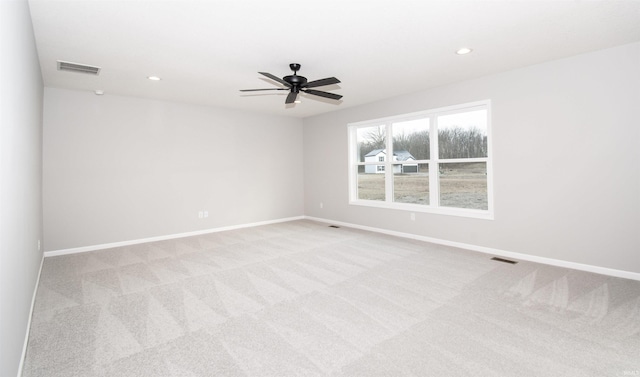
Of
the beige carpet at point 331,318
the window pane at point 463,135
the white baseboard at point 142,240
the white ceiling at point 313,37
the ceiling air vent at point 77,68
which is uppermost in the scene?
the ceiling air vent at point 77,68

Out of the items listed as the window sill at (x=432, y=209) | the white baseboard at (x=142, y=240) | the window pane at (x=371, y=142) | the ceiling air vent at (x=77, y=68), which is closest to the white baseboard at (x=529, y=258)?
the window sill at (x=432, y=209)

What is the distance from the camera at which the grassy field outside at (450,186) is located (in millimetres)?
4633

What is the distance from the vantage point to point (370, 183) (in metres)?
6.36

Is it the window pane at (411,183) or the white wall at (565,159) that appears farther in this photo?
the window pane at (411,183)

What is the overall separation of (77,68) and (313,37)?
3.06 m

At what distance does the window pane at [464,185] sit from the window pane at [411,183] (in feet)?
0.98

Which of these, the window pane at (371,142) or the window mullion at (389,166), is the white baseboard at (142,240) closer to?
the window pane at (371,142)

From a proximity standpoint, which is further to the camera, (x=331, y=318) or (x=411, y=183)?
(x=411, y=183)

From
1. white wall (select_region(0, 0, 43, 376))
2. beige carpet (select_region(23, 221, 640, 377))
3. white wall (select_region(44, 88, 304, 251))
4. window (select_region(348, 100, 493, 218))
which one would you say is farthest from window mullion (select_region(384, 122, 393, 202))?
white wall (select_region(0, 0, 43, 376))

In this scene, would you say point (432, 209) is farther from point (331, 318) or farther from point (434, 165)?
point (331, 318)

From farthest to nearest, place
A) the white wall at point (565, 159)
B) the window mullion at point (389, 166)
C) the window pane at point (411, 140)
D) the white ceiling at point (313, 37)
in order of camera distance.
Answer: the window mullion at point (389, 166) < the window pane at point (411, 140) < the white wall at point (565, 159) < the white ceiling at point (313, 37)

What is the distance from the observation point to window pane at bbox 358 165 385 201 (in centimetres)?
614

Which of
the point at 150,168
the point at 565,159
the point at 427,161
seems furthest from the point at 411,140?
the point at 150,168

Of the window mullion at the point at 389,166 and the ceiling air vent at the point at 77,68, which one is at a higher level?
the ceiling air vent at the point at 77,68
